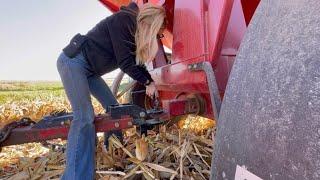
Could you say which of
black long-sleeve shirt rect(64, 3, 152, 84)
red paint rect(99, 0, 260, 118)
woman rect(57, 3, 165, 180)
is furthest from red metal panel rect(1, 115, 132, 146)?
red paint rect(99, 0, 260, 118)

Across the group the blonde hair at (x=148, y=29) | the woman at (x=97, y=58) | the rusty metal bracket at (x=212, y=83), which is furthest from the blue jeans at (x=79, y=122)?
the rusty metal bracket at (x=212, y=83)

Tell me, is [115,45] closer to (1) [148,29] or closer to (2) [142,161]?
(1) [148,29]

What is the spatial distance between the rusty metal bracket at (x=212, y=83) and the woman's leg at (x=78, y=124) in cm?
99

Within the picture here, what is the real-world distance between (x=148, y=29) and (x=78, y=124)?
0.90 meters

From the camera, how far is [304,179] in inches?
30.7

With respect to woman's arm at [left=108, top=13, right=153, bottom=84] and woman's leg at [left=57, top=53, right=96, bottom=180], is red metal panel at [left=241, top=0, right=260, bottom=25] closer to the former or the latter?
woman's arm at [left=108, top=13, right=153, bottom=84]

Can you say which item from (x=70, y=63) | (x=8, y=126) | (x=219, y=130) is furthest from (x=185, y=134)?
(x=219, y=130)

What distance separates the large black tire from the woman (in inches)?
73.3

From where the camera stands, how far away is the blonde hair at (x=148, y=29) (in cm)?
289

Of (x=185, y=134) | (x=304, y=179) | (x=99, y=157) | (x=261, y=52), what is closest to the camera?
(x=304, y=179)

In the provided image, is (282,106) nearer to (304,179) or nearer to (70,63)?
(304,179)

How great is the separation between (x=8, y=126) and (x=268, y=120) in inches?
95.8

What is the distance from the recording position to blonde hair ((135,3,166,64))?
2893 millimetres

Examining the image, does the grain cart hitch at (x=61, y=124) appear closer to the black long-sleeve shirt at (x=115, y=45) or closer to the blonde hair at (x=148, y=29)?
the black long-sleeve shirt at (x=115, y=45)
